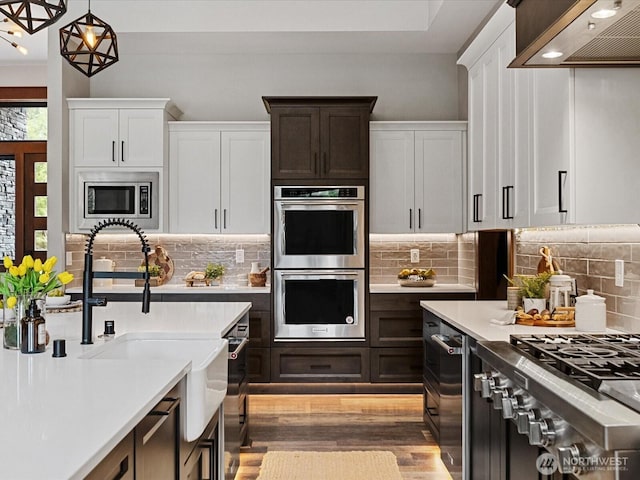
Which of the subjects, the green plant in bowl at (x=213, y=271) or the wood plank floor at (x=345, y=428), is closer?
the wood plank floor at (x=345, y=428)

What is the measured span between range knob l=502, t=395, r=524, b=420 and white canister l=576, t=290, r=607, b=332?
36.8 inches

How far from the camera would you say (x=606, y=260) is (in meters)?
2.93

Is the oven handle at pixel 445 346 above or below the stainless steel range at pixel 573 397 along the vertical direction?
below

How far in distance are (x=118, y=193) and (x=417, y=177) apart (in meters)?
2.54

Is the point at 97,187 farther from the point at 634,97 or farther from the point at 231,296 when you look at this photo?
the point at 634,97

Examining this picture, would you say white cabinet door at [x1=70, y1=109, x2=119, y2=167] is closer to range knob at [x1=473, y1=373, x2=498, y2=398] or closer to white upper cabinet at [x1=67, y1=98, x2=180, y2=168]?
white upper cabinet at [x1=67, y1=98, x2=180, y2=168]

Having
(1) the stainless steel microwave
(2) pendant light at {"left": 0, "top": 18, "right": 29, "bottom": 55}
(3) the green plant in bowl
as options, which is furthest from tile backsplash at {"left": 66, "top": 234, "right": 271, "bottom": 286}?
(2) pendant light at {"left": 0, "top": 18, "right": 29, "bottom": 55}

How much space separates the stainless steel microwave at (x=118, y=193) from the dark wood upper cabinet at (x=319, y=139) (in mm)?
1078

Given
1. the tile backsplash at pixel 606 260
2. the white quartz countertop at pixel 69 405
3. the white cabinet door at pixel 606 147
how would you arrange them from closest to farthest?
the white quartz countertop at pixel 69 405 < the white cabinet door at pixel 606 147 < the tile backsplash at pixel 606 260

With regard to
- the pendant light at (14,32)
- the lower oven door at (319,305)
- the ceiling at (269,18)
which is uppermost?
the ceiling at (269,18)

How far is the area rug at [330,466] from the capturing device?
3406mm

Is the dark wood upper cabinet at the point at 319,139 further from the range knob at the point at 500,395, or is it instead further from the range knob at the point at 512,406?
the range knob at the point at 512,406

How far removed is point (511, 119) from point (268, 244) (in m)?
2.99

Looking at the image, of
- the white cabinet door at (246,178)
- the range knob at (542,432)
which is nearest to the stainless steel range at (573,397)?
the range knob at (542,432)
